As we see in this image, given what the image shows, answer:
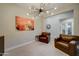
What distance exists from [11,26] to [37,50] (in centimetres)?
87

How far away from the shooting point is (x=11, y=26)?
8.96 ft

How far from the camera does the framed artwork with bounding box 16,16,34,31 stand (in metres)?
2.82

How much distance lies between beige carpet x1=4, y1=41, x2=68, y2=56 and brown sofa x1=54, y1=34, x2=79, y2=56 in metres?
0.11

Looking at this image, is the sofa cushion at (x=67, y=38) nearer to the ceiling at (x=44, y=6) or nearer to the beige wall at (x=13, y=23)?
the beige wall at (x=13, y=23)

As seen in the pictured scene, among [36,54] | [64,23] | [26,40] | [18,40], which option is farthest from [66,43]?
[18,40]

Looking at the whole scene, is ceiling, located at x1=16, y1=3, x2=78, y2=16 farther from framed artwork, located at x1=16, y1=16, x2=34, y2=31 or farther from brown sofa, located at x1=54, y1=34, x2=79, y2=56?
brown sofa, located at x1=54, y1=34, x2=79, y2=56

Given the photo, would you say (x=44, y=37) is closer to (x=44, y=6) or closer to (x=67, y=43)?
(x=67, y=43)

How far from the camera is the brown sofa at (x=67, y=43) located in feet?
8.82

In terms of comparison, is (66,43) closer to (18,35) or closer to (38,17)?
(38,17)

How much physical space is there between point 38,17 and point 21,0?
1.90 ft

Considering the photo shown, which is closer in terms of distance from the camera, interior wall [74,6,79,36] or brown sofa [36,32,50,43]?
interior wall [74,6,79,36]

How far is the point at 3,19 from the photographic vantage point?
8.73 ft

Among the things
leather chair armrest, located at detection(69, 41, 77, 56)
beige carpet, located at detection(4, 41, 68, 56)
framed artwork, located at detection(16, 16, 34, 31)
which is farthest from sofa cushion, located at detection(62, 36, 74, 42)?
framed artwork, located at detection(16, 16, 34, 31)

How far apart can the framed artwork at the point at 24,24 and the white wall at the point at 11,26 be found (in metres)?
0.08
